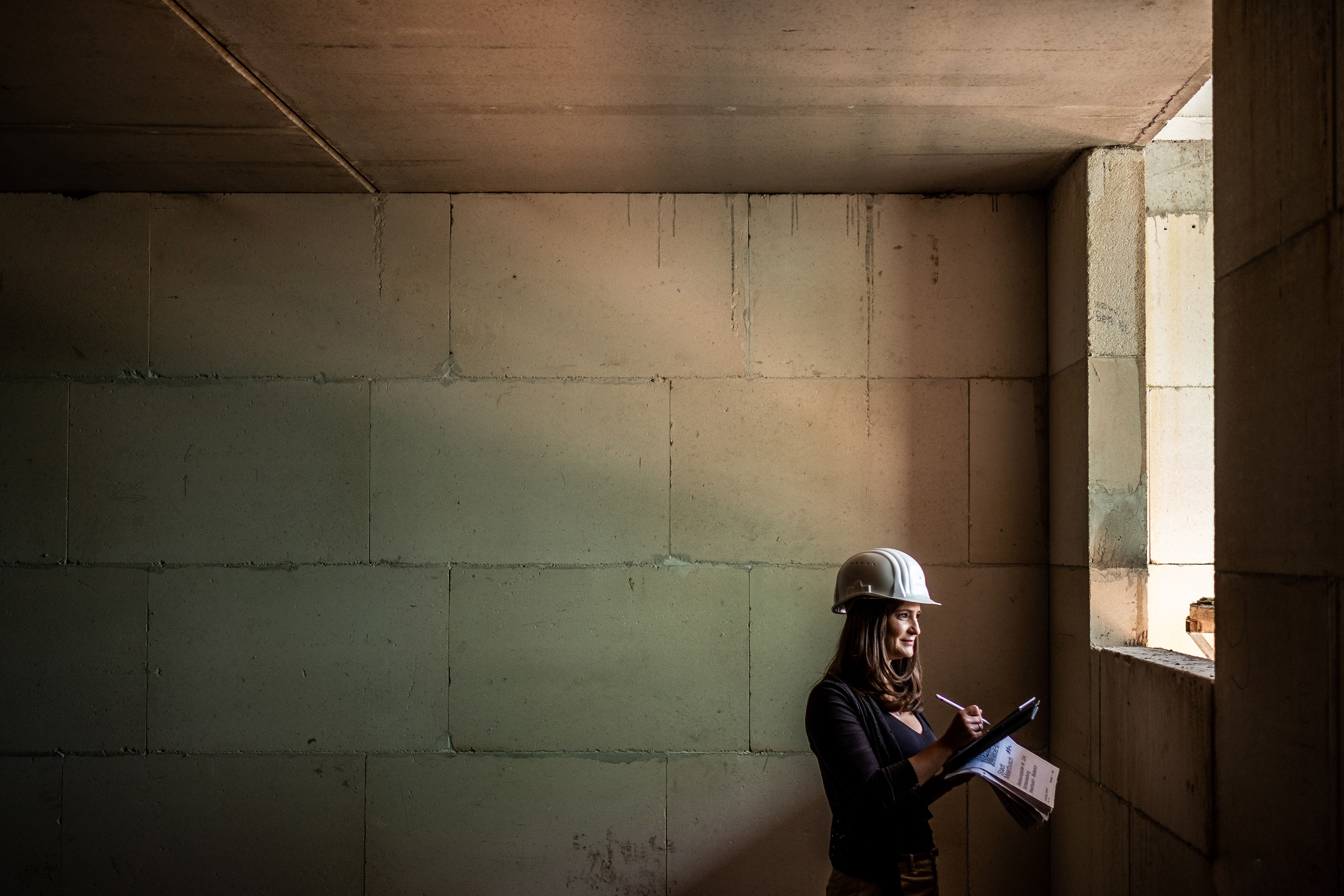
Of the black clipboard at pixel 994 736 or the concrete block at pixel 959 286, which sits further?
the concrete block at pixel 959 286

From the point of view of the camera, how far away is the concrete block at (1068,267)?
4.17 m

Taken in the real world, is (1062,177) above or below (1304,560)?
above

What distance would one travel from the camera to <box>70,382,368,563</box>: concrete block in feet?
14.9

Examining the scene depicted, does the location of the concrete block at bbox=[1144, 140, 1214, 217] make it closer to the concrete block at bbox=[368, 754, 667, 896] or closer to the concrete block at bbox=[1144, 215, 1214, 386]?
the concrete block at bbox=[1144, 215, 1214, 386]

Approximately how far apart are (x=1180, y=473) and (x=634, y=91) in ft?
10.1

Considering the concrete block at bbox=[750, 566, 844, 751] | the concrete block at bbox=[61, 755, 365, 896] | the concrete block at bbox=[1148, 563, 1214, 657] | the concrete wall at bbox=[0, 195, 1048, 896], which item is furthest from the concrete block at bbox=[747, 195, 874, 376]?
the concrete block at bbox=[61, 755, 365, 896]

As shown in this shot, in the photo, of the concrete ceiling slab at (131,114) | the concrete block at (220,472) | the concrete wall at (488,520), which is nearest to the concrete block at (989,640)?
the concrete wall at (488,520)

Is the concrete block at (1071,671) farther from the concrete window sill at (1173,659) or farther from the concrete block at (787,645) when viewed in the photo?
the concrete block at (787,645)

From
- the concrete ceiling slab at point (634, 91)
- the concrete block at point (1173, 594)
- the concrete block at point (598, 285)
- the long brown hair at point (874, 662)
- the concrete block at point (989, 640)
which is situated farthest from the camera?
the concrete block at point (598, 285)

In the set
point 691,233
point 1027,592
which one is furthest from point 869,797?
point 691,233

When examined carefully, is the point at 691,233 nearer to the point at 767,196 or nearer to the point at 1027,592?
the point at 767,196

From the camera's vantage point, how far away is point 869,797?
262 cm

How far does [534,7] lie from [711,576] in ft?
8.61

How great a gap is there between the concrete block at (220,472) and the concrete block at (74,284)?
0.20 m
